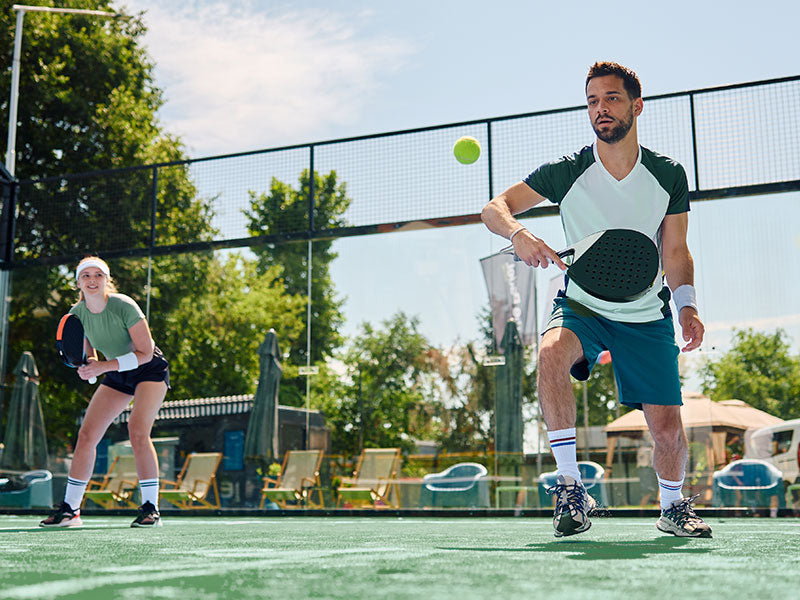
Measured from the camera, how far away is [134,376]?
5.48 metres

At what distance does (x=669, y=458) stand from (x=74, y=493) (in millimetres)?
3570

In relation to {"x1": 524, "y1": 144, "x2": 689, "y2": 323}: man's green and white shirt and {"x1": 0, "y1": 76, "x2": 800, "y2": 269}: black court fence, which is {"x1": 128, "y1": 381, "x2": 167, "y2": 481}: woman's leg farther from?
{"x1": 0, "y1": 76, "x2": 800, "y2": 269}: black court fence

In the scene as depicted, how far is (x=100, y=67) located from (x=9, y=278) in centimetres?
846

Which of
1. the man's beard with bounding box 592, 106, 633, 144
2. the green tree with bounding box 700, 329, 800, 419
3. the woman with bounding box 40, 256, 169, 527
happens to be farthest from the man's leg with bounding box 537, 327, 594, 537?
the green tree with bounding box 700, 329, 800, 419

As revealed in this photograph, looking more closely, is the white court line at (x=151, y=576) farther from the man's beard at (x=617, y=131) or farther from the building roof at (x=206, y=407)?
the building roof at (x=206, y=407)

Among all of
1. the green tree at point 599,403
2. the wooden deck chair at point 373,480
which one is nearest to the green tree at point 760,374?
the green tree at point 599,403

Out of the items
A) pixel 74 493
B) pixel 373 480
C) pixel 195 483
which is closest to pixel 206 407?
pixel 195 483

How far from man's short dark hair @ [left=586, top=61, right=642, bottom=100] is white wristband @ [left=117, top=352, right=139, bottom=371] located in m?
3.06

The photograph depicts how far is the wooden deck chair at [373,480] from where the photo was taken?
487 inches

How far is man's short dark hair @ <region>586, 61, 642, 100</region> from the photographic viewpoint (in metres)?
3.75

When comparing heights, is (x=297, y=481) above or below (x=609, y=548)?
below

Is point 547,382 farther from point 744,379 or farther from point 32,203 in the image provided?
point 32,203

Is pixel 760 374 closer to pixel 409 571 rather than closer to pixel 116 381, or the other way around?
pixel 116 381

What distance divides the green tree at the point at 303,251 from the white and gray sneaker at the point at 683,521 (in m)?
A: 9.98
